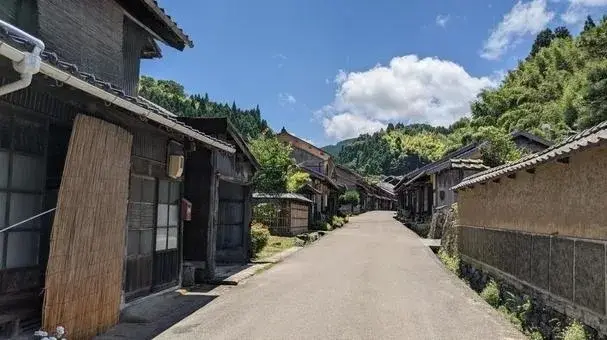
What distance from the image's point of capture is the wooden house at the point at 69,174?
6.49 meters

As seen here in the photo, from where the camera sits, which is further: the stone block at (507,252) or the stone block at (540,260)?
the stone block at (507,252)

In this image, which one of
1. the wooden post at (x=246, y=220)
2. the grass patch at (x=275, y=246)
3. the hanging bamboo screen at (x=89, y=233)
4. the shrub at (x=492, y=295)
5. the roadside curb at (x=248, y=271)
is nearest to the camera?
the hanging bamboo screen at (x=89, y=233)

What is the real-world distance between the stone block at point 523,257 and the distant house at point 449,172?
526 inches

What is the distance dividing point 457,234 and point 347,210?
5341 cm

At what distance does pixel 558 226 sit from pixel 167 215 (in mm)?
8007

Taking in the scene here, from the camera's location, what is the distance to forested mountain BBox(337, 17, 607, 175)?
32.4m

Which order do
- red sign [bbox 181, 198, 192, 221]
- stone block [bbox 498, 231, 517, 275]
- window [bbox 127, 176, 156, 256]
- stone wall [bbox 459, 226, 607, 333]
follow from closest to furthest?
stone wall [bbox 459, 226, 607, 333]
window [bbox 127, 176, 156, 256]
stone block [bbox 498, 231, 517, 275]
red sign [bbox 181, 198, 192, 221]

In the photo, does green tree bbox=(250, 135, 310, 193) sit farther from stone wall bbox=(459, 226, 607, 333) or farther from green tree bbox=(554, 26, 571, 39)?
green tree bbox=(554, 26, 571, 39)

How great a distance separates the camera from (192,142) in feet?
40.0

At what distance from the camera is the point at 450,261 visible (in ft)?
66.5

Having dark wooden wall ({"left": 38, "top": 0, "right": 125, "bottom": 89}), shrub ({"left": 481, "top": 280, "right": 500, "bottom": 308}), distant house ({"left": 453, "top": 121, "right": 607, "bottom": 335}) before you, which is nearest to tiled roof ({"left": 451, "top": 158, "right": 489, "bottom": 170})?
distant house ({"left": 453, "top": 121, "right": 607, "bottom": 335})

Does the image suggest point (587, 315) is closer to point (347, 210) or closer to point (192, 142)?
point (192, 142)

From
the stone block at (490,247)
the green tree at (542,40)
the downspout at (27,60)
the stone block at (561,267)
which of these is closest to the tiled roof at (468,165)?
the stone block at (490,247)

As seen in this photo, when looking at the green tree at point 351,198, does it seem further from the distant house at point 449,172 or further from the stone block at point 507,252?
the stone block at point 507,252
